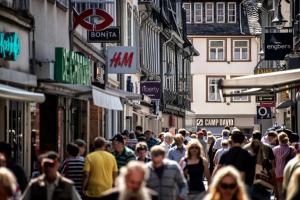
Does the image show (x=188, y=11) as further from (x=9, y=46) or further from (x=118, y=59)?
(x=9, y=46)

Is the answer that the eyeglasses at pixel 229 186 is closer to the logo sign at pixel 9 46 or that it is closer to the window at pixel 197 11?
the logo sign at pixel 9 46

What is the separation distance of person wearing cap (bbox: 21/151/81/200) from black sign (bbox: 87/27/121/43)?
17753 mm

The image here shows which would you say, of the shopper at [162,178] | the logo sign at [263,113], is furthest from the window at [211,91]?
the shopper at [162,178]

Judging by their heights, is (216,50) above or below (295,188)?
above

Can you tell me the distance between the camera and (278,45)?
129 ft

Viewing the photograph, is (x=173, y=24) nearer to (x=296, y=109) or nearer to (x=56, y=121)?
(x=296, y=109)

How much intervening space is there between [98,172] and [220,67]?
72.3 meters

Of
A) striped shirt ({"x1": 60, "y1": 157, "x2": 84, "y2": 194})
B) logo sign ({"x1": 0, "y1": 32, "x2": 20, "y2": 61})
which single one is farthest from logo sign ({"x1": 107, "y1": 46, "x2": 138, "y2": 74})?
striped shirt ({"x1": 60, "y1": 157, "x2": 84, "y2": 194})

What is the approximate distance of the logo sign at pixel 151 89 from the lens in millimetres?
48375

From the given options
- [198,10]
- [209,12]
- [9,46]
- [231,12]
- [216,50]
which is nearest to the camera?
[9,46]

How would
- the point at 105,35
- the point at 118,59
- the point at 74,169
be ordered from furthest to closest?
1. the point at 118,59
2. the point at 105,35
3. the point at 74,169

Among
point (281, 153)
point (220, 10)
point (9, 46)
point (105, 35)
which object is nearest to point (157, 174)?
point (9, 46)

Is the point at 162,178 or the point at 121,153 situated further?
the point at 121,153

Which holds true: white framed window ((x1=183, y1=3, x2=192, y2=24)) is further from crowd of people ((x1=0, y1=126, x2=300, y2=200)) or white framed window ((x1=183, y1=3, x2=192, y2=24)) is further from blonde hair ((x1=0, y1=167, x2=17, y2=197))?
blonde hair ((x1=0, y1=167, x2=17, y2=197))
